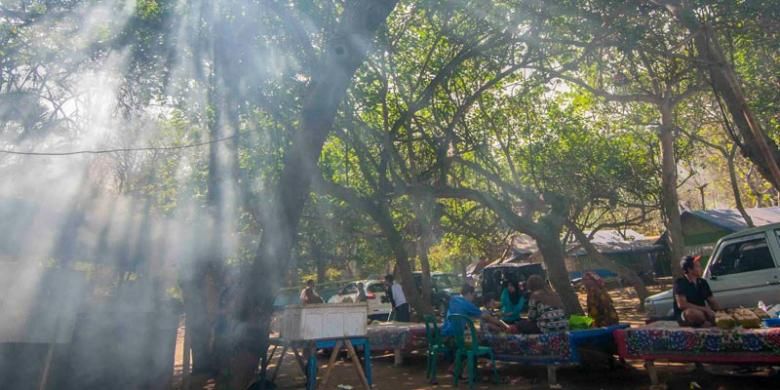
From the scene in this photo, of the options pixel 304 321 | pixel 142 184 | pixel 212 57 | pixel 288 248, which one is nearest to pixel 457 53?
pixel 212 57

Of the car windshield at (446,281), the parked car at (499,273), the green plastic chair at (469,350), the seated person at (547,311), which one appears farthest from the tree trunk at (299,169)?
the parked car at (499,273)

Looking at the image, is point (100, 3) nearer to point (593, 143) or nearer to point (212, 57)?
point (212, 57)

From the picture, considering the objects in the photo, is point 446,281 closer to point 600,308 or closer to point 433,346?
point 433,346

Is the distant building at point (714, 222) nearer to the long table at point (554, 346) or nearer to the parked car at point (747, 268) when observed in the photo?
the parked car at point (747, 268)

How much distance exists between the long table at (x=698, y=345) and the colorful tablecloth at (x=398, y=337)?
3.74 metres

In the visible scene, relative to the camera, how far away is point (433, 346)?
8828 mm

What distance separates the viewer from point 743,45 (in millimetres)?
11258

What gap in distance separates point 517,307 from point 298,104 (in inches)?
217

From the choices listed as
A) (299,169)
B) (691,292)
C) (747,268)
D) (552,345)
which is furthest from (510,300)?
(299,169)

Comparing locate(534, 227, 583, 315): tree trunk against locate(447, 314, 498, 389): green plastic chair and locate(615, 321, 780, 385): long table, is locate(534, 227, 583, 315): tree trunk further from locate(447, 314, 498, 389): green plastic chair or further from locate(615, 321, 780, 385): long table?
locate(615, 321, 780, 385): long table

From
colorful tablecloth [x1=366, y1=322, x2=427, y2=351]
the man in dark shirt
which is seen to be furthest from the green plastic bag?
colorful tablecloth [x1=366, y1=322, x2=427, y2=351]

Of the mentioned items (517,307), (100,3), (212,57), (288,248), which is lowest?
(517,307)

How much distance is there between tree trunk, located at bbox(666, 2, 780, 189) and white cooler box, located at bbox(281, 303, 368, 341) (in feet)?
20.1

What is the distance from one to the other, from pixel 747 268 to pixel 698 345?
3.02 metres
